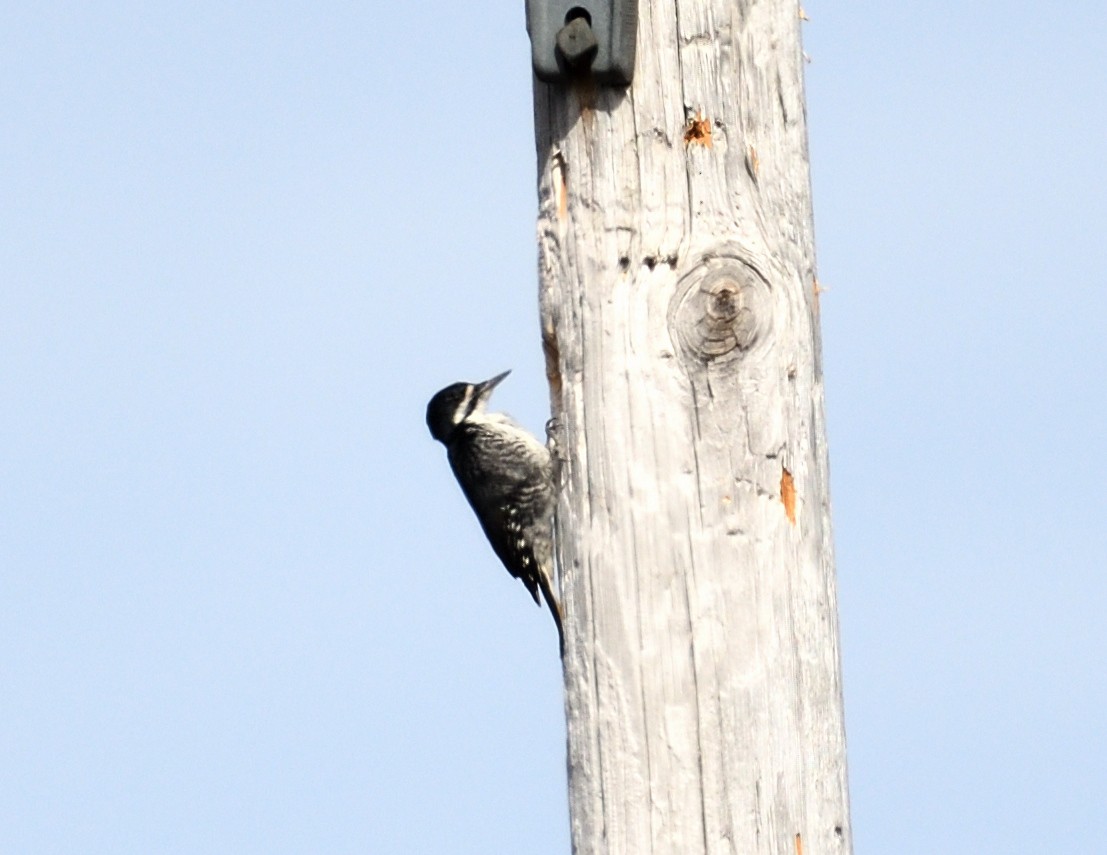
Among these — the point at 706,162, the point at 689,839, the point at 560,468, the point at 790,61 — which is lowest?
the point at 689,839

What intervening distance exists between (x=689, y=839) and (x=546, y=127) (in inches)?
66.1

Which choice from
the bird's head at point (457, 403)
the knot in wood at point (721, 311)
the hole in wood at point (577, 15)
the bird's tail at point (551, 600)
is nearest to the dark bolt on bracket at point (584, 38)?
the hole in wood at point (577, 15)

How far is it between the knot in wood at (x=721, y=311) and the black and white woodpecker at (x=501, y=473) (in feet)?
4.94

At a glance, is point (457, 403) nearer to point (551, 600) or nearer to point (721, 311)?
point (551, 600)

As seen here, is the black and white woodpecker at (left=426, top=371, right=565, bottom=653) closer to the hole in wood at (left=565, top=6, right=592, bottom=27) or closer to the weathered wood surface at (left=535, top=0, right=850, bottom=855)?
the weathered wood surface at (left=535, top=0, right=850, bottom=855)

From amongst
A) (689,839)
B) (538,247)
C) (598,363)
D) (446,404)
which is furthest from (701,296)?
(446,404)

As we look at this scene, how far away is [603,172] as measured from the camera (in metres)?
3.94

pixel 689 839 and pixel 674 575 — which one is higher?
pixel 674 575

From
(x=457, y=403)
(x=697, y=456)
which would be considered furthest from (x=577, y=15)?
(x=457, y=403)

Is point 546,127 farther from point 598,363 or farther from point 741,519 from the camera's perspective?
point 741,519

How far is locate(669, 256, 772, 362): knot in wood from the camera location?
3.74 m

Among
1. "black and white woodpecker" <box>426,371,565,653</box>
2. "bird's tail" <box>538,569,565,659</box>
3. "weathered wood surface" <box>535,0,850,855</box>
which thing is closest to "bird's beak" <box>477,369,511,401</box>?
"black and white woodpecker" <box>426,371,565,653</box>

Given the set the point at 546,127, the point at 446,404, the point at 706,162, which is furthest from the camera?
the point at 446,404

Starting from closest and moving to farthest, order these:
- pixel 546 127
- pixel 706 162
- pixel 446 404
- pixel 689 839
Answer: pixel 689 839 < pixel 706 162 < pixel 546 127 < pixel 446 404
